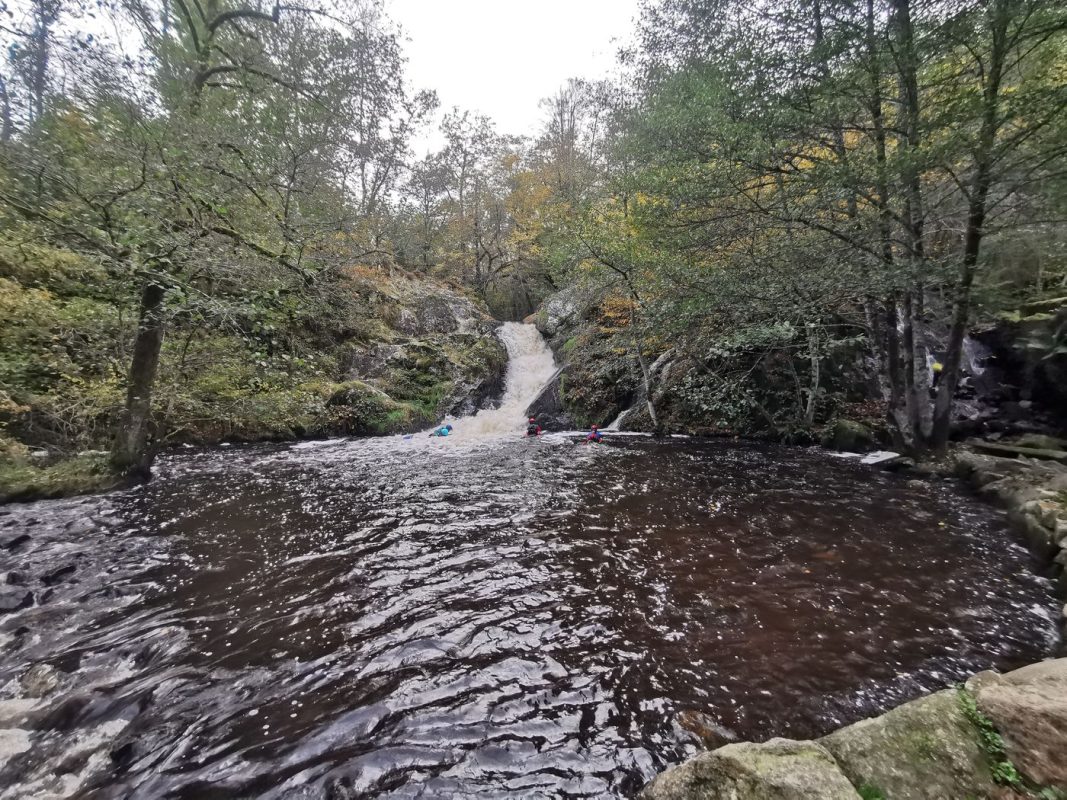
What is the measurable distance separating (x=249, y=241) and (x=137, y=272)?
1461 millimetres

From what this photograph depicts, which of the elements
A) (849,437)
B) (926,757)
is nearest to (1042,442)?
(849,437)

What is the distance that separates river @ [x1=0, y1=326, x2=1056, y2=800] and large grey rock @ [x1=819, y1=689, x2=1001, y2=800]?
736 millimetres

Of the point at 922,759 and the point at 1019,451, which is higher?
the point at 922,759

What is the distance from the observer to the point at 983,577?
4.49 metres

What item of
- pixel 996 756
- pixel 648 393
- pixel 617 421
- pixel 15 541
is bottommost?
pixel 617 421

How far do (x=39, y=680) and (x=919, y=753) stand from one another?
5254 millimetres

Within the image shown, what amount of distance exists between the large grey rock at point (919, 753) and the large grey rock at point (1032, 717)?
0.38ft

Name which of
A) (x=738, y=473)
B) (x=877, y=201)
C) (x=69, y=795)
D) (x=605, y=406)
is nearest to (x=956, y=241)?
(x=877, y=201)

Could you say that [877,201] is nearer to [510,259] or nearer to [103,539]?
[103,539]

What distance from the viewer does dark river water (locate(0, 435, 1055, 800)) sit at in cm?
254

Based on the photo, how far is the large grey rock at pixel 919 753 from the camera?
186 cm

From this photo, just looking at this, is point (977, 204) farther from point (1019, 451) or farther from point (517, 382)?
point (517, 382)

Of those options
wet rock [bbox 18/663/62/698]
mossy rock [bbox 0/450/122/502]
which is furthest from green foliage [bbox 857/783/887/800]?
mossy rock [bbox 0/450/122/502]

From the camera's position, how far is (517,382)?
20.4 metres
